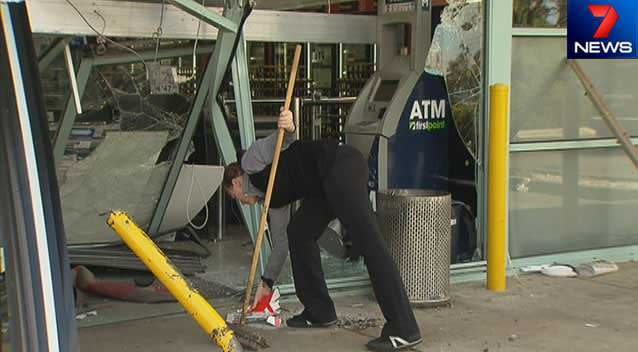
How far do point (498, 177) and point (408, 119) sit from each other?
902 mm

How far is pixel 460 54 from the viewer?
673 centimetres

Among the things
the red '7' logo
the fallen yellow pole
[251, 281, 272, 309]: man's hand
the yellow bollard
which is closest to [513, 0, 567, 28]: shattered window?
the red '7' logo

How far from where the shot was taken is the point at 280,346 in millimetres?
5020

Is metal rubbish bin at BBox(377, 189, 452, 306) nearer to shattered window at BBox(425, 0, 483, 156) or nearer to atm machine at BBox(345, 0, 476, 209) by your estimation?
atm machine at BBox(345, 0, 476, 209)

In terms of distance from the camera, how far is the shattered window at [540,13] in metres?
6.91

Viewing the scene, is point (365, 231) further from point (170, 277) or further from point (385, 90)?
point (385, 90)

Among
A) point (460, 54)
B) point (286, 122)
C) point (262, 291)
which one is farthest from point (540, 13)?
point (262, 291)

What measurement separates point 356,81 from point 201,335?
5021mm

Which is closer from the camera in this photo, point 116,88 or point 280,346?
point 280,346

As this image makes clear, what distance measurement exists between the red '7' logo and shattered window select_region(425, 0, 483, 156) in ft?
3.58

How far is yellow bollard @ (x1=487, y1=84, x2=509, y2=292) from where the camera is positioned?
6.28 m

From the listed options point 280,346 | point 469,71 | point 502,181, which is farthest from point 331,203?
point 469,71

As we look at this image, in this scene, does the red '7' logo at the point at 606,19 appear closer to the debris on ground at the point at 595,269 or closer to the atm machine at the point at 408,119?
the atm machine at the point at 408,119

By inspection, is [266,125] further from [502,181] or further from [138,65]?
[502,181]
